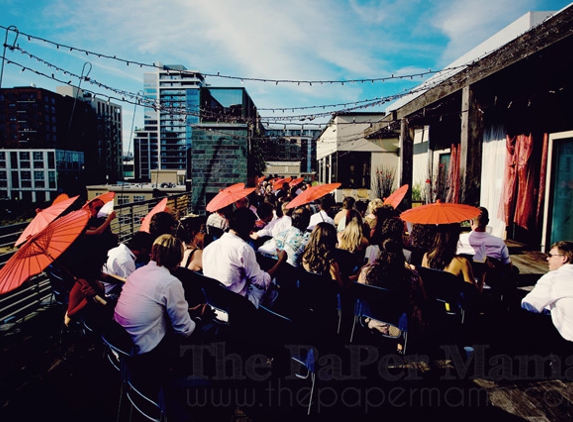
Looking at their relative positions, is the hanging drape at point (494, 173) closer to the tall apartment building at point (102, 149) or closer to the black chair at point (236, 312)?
the black chair at point (236, 312)

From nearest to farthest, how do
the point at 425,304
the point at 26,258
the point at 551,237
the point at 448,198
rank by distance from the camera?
1. the point at 26,258
2. the point at 425,304
3. the point at 551,237
4. the point at 448,198

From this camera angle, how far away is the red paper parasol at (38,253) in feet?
7.03

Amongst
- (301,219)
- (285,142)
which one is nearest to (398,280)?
(301,219)

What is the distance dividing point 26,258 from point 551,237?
8344 mm

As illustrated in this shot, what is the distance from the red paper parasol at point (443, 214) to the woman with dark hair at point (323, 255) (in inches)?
42.5

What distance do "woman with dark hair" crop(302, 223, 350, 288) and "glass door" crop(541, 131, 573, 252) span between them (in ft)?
17.7

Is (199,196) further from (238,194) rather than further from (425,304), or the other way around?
(425,304)

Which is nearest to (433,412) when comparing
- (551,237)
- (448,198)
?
(551,237)

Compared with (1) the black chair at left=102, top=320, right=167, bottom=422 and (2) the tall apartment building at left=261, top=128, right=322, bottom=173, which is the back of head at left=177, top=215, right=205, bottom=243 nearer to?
(1) the black chair at left=102, top=320, right=167, bottom=422

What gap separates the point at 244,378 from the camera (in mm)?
3002

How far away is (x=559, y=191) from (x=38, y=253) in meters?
8.18

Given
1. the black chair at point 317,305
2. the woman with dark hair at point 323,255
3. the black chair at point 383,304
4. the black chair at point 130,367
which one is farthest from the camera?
the woman with dark hair at point 323,255

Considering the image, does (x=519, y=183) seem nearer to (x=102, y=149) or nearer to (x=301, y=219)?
(x=301, y=219)

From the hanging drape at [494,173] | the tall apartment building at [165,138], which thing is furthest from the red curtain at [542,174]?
the tall apartment building at [165,138]
